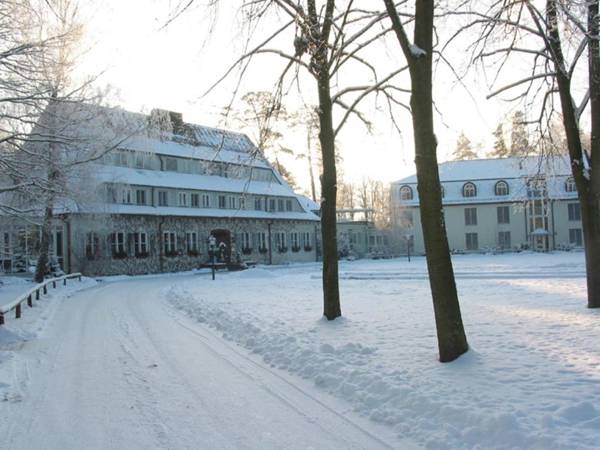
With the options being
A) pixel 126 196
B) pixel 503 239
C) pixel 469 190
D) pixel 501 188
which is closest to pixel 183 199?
pixel 126 196

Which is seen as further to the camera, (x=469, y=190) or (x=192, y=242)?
(x=469, y=190)

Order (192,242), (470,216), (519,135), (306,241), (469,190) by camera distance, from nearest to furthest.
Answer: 1. (519,135)
2. (192,242)
3. (306,241)
4. (470,216)
5. (469,190)

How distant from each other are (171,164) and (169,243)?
636cm

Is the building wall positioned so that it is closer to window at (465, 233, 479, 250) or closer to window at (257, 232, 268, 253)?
window at (257, 232, 268, 253)

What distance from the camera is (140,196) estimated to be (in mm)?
38750

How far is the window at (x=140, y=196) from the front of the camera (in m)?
38.5

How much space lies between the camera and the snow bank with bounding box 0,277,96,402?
7.44 metres

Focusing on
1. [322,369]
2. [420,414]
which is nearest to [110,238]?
[322,369]

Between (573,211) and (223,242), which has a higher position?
(573,211)

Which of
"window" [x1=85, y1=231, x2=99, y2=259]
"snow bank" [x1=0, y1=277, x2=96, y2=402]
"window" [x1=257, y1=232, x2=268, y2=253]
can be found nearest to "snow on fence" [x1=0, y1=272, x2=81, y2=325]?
"snow bank" [x1=0, y1=277, x2=96, y2=402]

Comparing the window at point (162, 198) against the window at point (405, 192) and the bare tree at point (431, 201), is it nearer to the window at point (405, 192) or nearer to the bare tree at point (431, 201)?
the window at point (405, 192)

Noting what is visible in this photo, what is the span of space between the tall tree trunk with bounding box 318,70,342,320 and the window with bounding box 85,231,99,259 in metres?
26.5

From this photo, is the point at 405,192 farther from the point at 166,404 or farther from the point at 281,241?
the point at 166,404

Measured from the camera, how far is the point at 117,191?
34781mm
